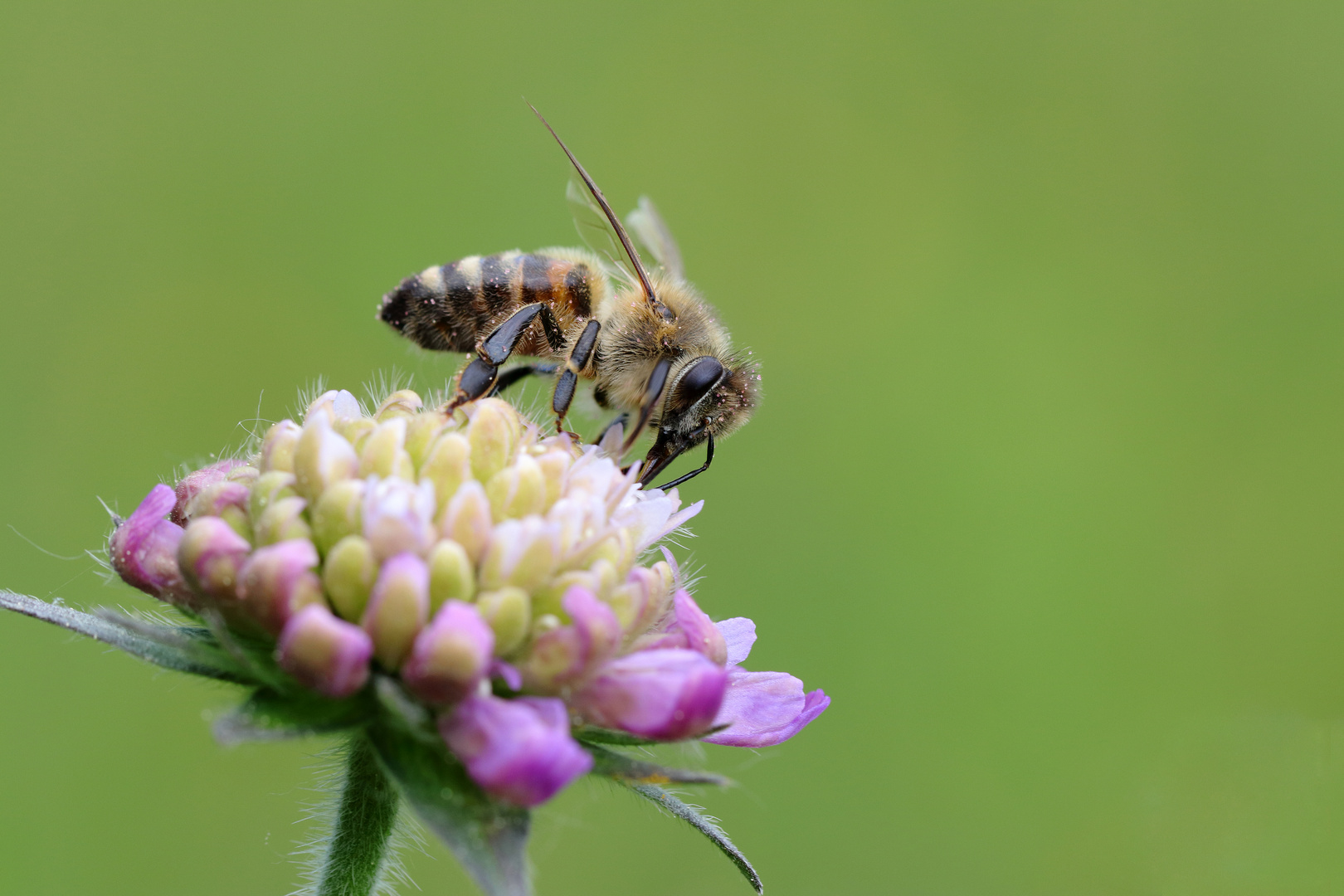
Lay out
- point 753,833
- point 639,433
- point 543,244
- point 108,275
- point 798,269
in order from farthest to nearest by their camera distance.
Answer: point 798,269
point 543,244
point 108,275
point 753,833
point 639,433

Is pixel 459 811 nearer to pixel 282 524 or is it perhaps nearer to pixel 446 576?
pixel 446 576

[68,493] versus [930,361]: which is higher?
[930,361]

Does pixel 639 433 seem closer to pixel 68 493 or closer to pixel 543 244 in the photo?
pixel 68 493

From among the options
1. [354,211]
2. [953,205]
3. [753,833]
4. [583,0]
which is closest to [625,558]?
[753,833]

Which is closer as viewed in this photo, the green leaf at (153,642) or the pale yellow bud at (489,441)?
the green leaf at (153,642)

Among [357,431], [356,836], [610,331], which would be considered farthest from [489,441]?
[610,331]

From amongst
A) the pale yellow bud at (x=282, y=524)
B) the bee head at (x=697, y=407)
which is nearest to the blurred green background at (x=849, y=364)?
the bee head at (x=697, y=407)

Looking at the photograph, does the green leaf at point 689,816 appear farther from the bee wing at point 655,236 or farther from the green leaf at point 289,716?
the bee wing at point 655,236
